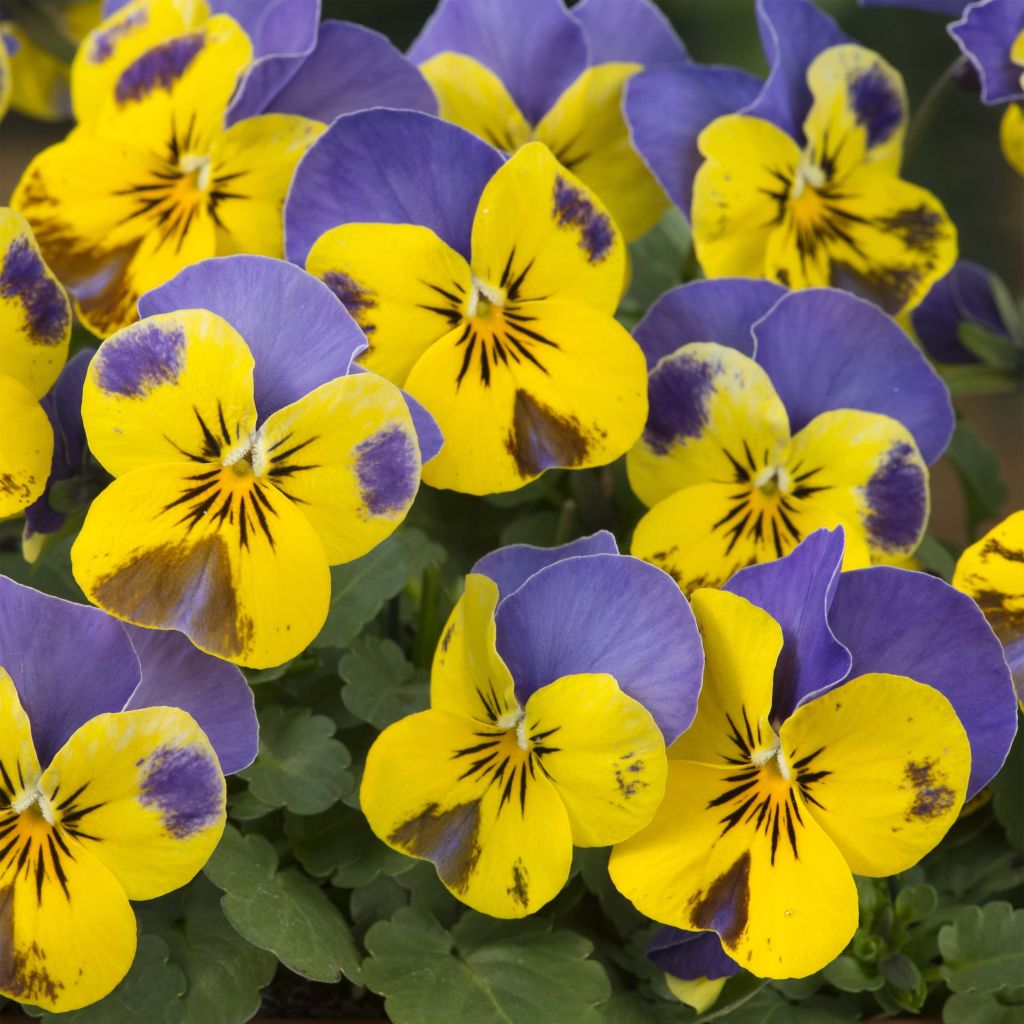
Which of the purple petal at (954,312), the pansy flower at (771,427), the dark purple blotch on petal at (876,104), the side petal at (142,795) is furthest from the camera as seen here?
the purple petal at (954,312)

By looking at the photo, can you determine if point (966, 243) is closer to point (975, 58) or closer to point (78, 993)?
point (975, 58)

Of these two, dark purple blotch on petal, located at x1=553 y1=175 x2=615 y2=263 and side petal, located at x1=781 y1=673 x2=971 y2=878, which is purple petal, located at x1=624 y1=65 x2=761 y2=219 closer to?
dark purple blotch on petal, located at x1=553 y1=175 x2=615 y2=263

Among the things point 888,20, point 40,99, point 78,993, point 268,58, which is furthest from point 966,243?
point 78,993

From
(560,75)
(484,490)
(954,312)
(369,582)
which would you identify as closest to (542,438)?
(484,490)

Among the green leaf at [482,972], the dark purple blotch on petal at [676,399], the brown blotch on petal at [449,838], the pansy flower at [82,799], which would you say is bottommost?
the green leaf at [482,972]

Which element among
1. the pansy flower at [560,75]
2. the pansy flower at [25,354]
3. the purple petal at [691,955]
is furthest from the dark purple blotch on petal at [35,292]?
the purple petal at [691,955]

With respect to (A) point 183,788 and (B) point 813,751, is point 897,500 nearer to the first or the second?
(B) point 813,751

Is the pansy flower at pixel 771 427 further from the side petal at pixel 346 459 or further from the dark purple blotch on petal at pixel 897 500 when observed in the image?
the side petal at pixel 346 459
